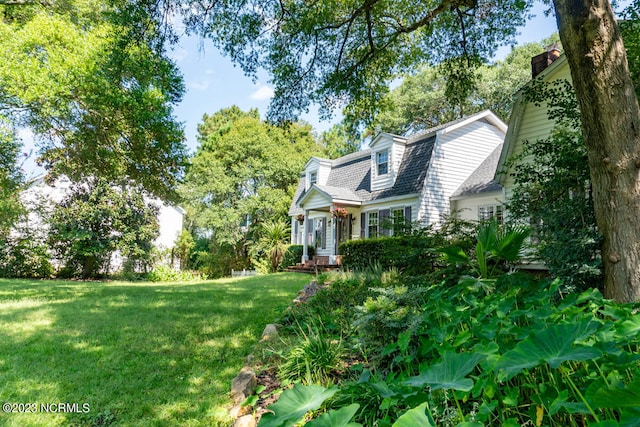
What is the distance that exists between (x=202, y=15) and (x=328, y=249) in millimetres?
11858

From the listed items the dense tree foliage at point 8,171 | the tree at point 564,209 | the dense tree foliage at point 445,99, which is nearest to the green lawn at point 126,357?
the tree at point 564,209

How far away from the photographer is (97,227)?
48.6 ft

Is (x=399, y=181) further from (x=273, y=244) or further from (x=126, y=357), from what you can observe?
(x=126, y=357)

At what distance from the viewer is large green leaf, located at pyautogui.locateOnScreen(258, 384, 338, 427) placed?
124 cm

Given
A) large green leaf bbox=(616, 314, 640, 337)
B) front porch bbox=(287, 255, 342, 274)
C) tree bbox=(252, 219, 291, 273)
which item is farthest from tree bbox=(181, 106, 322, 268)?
large green leaf bbox=(616, 314, 640, 337)

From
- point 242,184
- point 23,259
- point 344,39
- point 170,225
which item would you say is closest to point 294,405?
point 344,39

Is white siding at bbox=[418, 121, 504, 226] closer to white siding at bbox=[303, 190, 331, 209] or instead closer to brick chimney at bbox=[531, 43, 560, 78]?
brick chimney at bbox=[531, 43, 560, 78]

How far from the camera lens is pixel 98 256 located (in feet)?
49.6

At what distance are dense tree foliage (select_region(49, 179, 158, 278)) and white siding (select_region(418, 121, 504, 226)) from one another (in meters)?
11.7

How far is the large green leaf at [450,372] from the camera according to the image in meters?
1.28

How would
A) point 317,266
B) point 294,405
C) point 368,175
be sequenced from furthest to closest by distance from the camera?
1. point 368,175
2. point 317,266
3. point 294,405

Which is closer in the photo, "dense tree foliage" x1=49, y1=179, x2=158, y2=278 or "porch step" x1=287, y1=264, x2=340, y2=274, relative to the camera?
"dense tree foliage" x1=49, y1=179, x2=158, y2=278

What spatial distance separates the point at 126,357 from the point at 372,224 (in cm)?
1214

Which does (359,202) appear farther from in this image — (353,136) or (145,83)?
(145,83)
